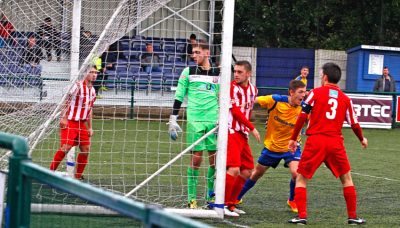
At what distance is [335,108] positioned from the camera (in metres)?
9.38

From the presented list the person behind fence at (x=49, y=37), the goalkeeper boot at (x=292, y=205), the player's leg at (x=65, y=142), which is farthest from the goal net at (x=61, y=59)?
the goalkeeper boot at (x=292, y=205)

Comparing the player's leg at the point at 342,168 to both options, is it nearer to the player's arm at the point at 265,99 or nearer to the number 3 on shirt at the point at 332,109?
the number 3 on shirt at the point at 332,109

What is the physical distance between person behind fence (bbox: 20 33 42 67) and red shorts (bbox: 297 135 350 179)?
10.9ft

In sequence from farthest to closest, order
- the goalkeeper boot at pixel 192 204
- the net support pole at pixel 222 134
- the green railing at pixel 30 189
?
the goalkeeper boot at pixel 192 204, the net support pole at pixel 222 134, the green railing at pixel 30 189

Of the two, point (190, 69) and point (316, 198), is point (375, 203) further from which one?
point (190, 69)

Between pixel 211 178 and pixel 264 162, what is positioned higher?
pixel 264 162

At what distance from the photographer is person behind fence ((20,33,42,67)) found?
33.7ft

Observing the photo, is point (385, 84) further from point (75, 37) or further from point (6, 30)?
point (6, 30)

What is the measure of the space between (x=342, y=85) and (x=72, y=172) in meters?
21.3

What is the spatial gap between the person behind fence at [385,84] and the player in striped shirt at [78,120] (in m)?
17.5

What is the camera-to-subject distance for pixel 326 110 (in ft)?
30.7

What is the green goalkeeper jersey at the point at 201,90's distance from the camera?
1007 cm

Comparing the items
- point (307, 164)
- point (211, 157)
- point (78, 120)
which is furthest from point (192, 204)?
point (78, 120)

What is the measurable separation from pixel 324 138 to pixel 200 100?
61.7 inches
